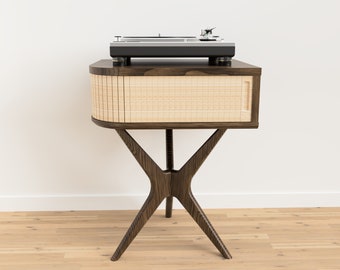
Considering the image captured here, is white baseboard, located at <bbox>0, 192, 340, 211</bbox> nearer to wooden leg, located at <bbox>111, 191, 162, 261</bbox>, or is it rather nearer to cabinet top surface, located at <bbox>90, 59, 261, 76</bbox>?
wooden leg, located at <bbox>111, 191, 162, 261</bbox>

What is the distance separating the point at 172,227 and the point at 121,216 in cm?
26

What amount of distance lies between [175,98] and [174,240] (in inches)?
25.0

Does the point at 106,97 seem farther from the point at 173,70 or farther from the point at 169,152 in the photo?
the point at 169,152

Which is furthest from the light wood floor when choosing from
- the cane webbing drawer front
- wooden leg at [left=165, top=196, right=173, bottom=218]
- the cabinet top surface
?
A: the cabinet top surface

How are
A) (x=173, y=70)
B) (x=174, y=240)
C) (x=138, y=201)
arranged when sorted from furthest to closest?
(x=138, y=201) < (x=174, y=240) < (x=173, y=70)

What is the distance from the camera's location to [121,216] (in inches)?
75.2

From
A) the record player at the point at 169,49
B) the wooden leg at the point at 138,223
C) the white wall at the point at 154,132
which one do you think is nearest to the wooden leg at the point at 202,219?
the wooden leg at the point at 138,223

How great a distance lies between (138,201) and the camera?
1.97 meters

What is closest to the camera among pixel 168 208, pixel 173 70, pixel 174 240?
pixel 173 70

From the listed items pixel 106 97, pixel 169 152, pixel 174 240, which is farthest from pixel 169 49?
pixel 174 240

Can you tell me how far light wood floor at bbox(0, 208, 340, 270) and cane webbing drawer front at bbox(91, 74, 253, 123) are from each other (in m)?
0.54

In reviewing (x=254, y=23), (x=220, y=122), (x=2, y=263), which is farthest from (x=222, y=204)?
(x=2, y=263)

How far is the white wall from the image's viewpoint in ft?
5.92

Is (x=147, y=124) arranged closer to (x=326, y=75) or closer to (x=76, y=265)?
(x=76, y=265)
